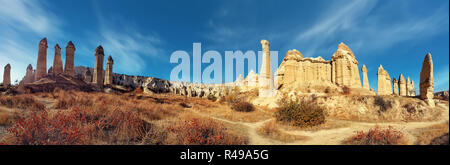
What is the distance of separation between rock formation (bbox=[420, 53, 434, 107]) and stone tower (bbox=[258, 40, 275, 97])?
48.1ft

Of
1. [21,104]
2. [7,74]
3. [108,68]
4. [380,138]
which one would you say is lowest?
[380,138]

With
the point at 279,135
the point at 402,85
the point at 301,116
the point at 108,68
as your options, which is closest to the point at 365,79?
the point at 402,85

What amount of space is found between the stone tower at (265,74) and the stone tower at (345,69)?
49.3 ft

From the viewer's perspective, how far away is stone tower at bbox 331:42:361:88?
26997 millimetres

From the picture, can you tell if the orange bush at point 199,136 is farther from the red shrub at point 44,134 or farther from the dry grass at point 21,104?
the dry grass at point 21,104

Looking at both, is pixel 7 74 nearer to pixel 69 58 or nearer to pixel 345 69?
pixel 69 58

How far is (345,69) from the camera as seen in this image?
90.2 ft

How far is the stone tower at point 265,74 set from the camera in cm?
2114

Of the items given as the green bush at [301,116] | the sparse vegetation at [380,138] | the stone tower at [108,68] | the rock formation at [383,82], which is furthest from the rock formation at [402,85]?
the stone tower at [108,68]

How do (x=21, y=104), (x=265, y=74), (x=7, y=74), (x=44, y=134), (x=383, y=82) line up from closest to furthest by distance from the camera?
(x=44, y=134), (x=21, y=104), (x=265, y=74), (x=7, y=74), (x=383, y=82)

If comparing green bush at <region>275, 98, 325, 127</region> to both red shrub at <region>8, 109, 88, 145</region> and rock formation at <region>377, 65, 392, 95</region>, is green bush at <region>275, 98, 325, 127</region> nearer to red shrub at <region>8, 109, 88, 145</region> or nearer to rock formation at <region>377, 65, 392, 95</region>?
red shrub at <region>8, 109, 88, 145</region>

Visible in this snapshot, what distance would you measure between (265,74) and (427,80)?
648 inches

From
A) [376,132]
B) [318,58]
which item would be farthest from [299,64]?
[376,132]
